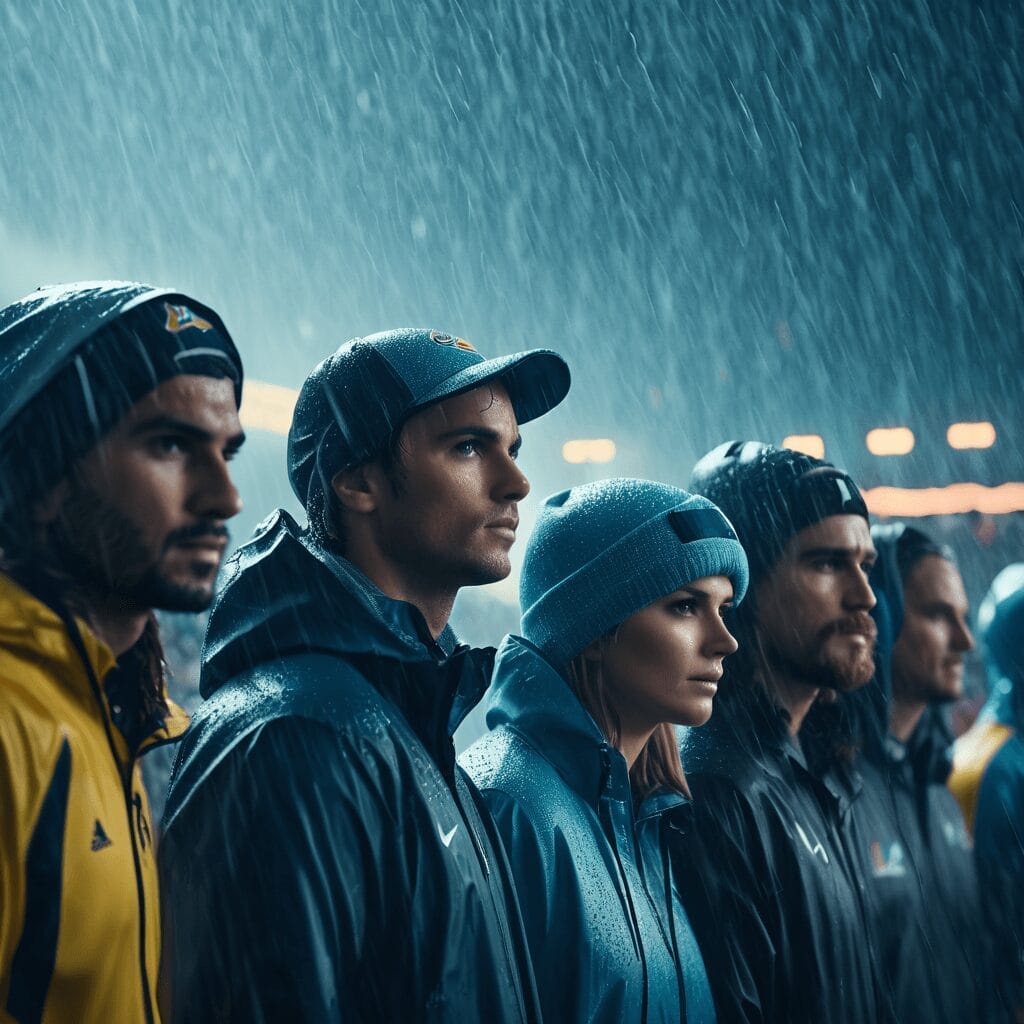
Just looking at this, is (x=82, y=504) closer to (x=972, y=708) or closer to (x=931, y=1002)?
(x=931, y=1002)

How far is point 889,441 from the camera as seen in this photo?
13.8 metres

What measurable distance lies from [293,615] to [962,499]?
12.8m

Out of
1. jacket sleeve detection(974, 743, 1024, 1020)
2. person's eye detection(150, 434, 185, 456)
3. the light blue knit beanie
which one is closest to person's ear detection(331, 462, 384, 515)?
person's eye detection(150, 434, 185, 456)

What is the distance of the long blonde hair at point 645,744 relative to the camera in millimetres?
2314

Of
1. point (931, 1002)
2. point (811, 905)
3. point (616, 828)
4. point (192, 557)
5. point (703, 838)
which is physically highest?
point (192, 557)

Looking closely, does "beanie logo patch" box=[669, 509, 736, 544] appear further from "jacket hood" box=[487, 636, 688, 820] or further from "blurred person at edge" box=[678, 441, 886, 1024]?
"blurred person at edge" box=[678, 441, 886, 1024]

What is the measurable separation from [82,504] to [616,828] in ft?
4.02

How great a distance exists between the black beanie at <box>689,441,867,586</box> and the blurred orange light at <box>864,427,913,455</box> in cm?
1111

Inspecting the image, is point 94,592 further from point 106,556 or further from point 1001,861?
point 1001,861

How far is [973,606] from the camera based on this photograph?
1320 centimetres

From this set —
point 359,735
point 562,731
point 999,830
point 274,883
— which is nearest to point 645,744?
point 562,731

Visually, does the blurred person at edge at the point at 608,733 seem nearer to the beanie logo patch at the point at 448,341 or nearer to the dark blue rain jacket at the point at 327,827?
the dark blue rain jacket at the point at 327,827

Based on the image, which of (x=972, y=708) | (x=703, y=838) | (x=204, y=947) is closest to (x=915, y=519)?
(x=972, y=708)

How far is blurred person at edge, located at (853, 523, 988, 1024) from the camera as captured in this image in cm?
315
